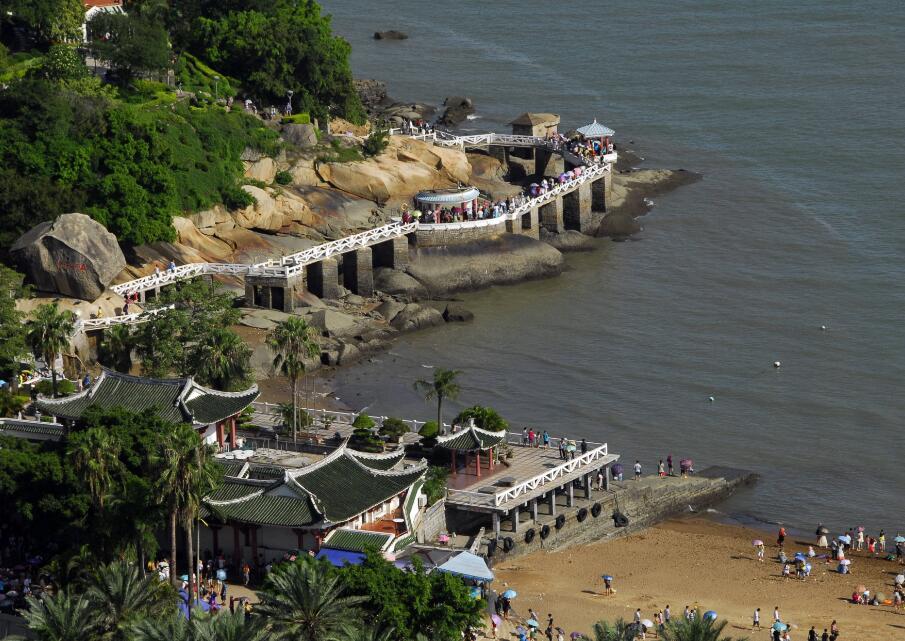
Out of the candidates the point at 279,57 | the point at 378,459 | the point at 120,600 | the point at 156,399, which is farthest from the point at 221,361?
the point at 279,57

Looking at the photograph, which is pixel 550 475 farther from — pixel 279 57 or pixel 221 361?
pixel 279 57

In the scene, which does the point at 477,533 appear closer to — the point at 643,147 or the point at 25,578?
the point at 25,578

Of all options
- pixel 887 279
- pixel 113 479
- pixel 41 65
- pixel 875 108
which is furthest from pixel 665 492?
pixel 875 108

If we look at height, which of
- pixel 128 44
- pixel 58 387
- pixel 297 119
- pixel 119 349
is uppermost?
pixel 128 44

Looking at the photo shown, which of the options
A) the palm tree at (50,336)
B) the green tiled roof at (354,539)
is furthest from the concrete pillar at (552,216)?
the green tiled roof at (354,539)

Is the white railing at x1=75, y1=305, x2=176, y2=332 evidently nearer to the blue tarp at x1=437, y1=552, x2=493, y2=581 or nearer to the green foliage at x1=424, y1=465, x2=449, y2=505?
the green foliage at x1=424, y1=465, x2=449, y2=505
